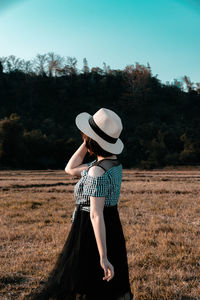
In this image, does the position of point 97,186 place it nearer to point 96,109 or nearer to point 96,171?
point 96,171

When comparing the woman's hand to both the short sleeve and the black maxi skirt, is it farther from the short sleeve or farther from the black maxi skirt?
the short sleeve

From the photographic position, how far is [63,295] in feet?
9.20

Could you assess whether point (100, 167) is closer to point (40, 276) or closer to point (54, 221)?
point (40, 276)

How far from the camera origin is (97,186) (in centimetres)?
243

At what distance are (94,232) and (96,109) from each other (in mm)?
73654

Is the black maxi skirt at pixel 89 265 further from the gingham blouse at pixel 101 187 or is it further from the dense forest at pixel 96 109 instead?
the dense forest at pixel 96 109

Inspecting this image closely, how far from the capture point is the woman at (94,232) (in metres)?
2.51

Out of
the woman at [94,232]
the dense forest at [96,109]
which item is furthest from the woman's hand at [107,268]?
the dense forest at [96,109]

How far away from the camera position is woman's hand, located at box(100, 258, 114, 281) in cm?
242

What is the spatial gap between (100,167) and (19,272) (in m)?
2.88

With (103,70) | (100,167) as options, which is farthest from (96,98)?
(100,167)

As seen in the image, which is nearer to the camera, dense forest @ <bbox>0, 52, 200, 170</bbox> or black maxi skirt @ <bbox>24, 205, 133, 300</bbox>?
black maxi skirt @ <bbox>24, 205, 133, 300</bbox>

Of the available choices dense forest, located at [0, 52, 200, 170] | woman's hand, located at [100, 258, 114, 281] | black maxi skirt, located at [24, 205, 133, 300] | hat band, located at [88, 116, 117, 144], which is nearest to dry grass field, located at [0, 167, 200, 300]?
black maxi skirt, located at [24, 205, 133, 300]

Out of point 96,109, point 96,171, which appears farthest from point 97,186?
point 96,109
